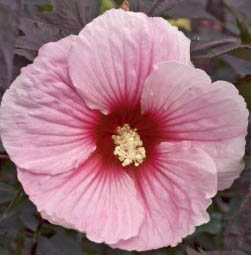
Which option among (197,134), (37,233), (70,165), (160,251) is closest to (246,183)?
(197,134)

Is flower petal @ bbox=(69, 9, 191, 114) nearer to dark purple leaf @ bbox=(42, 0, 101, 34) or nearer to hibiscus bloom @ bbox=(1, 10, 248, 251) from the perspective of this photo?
hibiscus bloom @ bbox=(1, 10, 248, 251)

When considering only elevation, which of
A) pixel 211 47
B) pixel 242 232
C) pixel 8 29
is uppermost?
pixel 8 29

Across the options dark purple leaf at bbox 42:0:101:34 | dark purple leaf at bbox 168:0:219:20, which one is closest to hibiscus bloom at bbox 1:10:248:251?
dark purple leaf at bbox 42:0:101:34

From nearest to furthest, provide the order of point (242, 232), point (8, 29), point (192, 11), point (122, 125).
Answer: point (8, 29) → point (242, 232) → point (122, 125) → point (192, 11)

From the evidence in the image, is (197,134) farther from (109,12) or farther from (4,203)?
(4,203)

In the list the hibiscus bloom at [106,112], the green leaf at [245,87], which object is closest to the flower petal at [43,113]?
the hibiscus bloom at [106,112]

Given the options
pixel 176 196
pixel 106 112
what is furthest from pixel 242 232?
pixel 106 112

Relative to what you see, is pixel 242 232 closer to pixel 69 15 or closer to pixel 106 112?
pixel 106 112

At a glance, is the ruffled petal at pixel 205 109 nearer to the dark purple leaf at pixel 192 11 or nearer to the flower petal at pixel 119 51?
the flower petal at pixel 119 51
